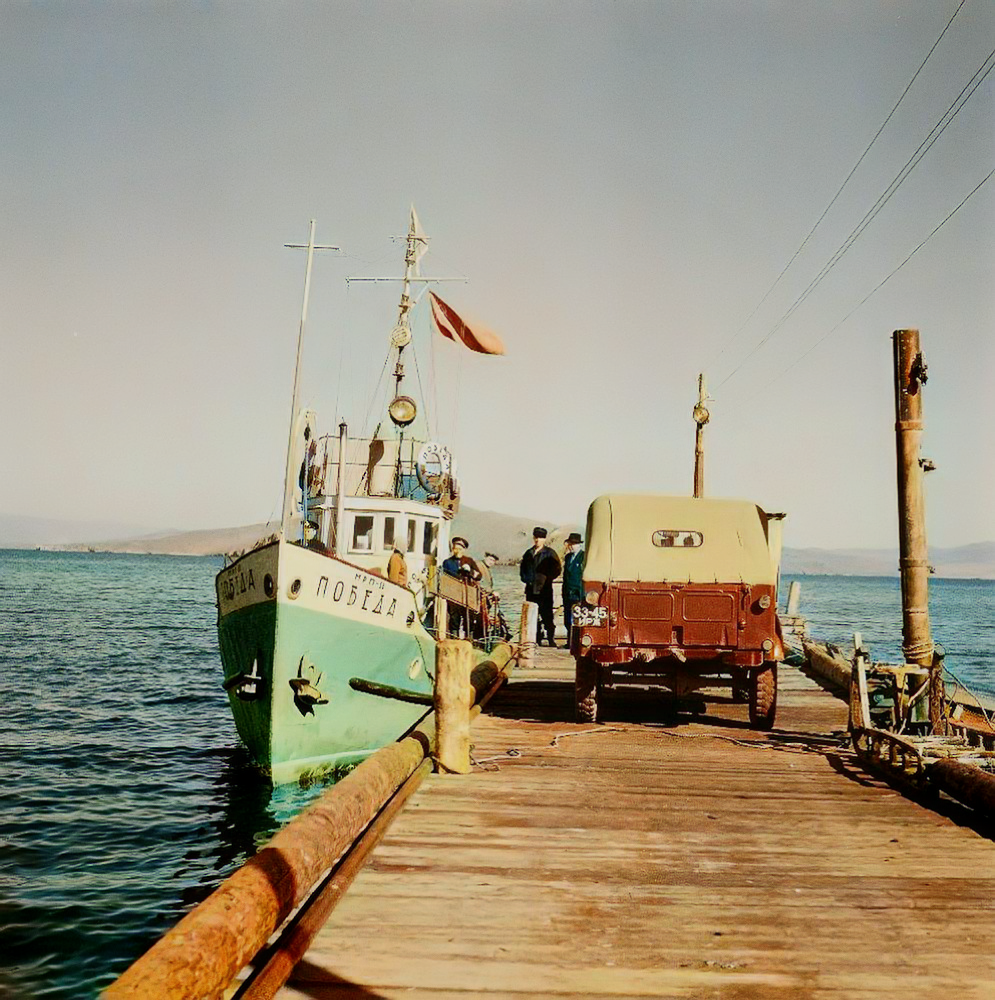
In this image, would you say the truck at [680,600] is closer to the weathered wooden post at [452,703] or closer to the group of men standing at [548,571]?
the weathered wooden post at [452,703]

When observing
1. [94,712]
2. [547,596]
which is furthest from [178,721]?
[547,596]

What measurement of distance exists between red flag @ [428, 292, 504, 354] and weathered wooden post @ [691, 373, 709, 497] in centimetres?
824

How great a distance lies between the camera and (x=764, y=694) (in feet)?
34.1

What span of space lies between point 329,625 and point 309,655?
504 mm

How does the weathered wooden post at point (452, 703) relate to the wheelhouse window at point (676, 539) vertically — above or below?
below

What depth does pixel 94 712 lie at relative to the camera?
1919 cm

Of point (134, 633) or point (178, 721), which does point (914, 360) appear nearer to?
point (178, 721)

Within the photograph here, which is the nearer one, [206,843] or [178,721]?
[206,843]

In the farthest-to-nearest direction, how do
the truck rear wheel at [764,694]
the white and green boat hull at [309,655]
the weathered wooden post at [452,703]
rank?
the white and green boat hull at [309,655]
the truck rear wheel at [764,694]
the weathered wooden post at [452,703]

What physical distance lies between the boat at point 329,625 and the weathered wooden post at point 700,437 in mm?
10479

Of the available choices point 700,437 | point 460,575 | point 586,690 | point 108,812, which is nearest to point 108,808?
point 108,812

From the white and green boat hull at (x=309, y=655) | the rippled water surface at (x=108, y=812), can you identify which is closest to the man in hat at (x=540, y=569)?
the white and green boat hull at (x=309, y=655)

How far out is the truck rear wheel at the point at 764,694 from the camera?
10383mm

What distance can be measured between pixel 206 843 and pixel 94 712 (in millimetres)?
10370
